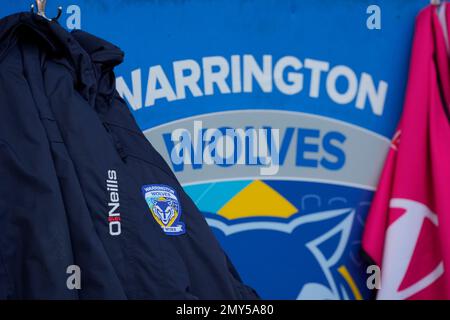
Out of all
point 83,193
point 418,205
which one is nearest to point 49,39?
point 83,193

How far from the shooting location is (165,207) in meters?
1.19

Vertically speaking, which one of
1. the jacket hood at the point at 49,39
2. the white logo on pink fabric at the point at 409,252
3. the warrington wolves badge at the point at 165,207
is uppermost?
the jacket hood at the point at 49,39

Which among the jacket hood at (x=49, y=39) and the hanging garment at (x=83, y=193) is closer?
the hanging garment at (x=83, y=193)

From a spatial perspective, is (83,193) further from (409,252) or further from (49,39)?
(409,252)

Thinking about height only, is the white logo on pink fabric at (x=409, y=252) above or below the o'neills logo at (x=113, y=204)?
below

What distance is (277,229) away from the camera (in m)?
1.58

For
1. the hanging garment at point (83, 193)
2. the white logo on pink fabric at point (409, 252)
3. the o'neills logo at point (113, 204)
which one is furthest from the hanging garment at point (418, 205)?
the o'neills logo at point (113, 204)

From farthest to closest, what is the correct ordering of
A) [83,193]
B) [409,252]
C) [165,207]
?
[409,252] < [165,207] < [83,193]

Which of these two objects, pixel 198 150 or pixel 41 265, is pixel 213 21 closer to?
pixel 198 150

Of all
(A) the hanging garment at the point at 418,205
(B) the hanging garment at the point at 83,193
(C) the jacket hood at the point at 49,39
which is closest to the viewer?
(B) the hanging garment at the point at 83,193

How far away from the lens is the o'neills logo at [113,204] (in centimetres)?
108

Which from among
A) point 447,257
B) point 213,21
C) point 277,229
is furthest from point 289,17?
point 447,257

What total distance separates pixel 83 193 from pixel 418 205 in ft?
2.50

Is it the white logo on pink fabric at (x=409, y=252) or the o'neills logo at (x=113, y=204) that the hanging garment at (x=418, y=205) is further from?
the o'neills logo at (x=113, y=204)
